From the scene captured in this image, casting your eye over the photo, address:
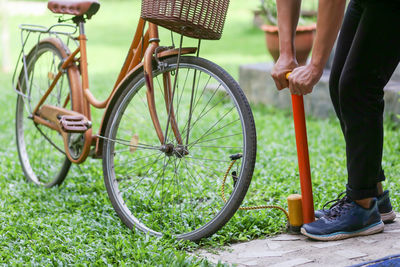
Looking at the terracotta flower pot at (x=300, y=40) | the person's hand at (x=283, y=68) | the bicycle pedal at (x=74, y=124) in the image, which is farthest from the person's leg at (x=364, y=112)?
the terracotta flower pot at (x=300, y=40)

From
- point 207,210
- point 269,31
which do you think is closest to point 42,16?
point 269,31

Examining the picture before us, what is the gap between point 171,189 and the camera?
368cm

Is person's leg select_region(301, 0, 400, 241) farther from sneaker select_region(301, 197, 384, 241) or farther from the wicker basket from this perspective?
the wicker basket

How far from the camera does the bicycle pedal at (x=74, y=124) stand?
3.40 meters

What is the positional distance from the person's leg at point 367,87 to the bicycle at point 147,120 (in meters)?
0.42

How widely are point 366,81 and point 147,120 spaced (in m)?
1.54

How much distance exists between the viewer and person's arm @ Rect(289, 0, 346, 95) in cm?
245

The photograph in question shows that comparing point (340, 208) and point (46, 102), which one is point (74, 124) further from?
point (340, 208)

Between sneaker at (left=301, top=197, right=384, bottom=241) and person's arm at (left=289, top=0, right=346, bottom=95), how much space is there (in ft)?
1.87

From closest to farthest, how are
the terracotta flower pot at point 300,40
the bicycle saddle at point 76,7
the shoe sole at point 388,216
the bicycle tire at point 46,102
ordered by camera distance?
the shoe sole at point 388,216 < the bicycle saddle at point 76,7 < the bicycle tire at point 46,102 < the terracotta flower pot at point 300,40

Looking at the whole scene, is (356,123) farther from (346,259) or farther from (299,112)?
(346,259)

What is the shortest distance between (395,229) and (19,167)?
2697 millimetres

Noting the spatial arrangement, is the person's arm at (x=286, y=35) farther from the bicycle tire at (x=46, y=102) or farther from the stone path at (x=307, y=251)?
the bicycle tire at (x=46, y=102)

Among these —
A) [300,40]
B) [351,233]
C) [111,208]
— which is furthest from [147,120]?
[300,40]
